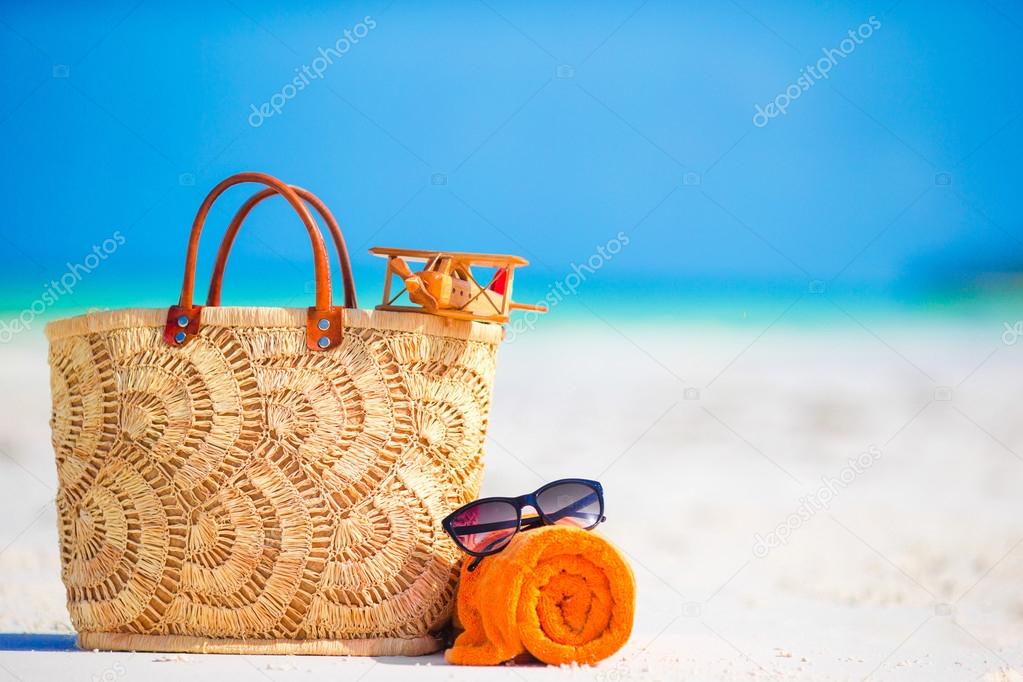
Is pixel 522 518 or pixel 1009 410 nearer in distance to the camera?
pixel 522 518

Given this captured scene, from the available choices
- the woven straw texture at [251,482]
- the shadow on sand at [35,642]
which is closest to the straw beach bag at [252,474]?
the woven straw texture at [251,482]

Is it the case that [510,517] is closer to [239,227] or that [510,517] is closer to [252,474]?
[252,474]

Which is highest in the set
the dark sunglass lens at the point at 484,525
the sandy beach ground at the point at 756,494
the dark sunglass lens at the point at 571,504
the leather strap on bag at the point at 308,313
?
the leather strap on bag at the point at 308,313

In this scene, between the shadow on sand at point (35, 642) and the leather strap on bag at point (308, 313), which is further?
the shadow on sand at point (35, 642)

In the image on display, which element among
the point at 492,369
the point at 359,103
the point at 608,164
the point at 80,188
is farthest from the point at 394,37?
the point at 492,369

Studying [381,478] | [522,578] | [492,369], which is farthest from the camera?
[492,369]

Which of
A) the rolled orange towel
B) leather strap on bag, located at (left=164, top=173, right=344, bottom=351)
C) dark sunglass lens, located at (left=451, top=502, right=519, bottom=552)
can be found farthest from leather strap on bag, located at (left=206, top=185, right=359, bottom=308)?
the rolled orange towel

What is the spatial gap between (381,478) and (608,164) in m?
2.64

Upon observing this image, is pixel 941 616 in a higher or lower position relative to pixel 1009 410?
higher

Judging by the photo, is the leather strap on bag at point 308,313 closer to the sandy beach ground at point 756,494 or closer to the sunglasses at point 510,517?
the sunglasses at point 510,517

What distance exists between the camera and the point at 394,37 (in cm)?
366

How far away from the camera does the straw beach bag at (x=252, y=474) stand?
1.32m

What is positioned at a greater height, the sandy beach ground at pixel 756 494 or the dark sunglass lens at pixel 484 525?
the dark sunglass lens at pixel 484 525

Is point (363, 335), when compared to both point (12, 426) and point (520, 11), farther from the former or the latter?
point (12, 426)
